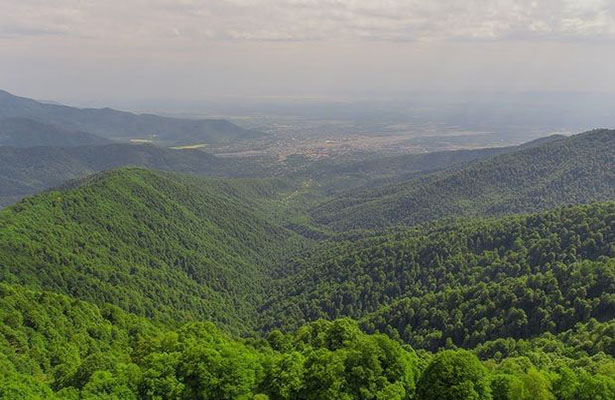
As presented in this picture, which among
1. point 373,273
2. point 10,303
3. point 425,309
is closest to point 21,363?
point 10,303

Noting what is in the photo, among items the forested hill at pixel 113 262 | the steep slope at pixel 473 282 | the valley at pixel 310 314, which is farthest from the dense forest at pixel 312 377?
the forested hill at pixel 113 262

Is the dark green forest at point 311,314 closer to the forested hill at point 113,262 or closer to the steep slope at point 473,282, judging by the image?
the steep slope at point 473,282

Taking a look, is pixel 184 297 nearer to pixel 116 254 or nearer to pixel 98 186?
pixel 116 254

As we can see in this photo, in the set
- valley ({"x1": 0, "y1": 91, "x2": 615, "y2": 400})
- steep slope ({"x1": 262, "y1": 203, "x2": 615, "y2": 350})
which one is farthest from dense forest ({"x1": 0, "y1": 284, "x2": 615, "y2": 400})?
steep slope ({"x1": 262, "y1": 203, "x2": 615, "y2": 350})

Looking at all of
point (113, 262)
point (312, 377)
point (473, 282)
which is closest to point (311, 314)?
point (473, 282)

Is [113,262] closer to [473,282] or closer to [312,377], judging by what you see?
[473,282]

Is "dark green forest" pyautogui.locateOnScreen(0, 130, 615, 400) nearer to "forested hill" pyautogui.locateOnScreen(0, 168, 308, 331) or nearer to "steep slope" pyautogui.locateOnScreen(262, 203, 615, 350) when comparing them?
"steep slope" pyautogui.locateOnScreen(262, 203, 615, 350)

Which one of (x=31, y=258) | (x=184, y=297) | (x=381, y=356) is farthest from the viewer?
(x=184, y=297)
